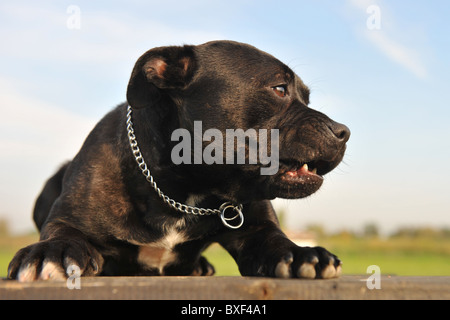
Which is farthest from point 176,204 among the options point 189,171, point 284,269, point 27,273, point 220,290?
point 220,290

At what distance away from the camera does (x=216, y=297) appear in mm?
2463

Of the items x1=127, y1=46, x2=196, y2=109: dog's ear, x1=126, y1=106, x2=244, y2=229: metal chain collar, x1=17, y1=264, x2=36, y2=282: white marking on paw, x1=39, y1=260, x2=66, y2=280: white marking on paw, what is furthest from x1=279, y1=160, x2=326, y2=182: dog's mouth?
x1=17, y1=264, x2=36, y2=282: white marking on paw

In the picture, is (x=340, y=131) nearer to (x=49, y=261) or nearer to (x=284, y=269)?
(x=284, y=269)

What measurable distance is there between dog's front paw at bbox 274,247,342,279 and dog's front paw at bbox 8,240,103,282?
1.20 metres

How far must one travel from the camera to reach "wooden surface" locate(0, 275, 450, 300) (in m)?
2.43

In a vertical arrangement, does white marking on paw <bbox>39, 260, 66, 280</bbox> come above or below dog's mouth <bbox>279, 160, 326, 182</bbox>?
below

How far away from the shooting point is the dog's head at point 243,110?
3.53m

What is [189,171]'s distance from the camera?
3.64 m

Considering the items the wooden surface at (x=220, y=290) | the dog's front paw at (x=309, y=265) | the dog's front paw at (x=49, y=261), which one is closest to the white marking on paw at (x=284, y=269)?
the dog's front paw at (x=309, y=265)

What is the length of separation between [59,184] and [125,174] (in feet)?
4.73

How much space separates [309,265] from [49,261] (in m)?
1.48

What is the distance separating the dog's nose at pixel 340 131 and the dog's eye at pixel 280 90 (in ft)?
1.48

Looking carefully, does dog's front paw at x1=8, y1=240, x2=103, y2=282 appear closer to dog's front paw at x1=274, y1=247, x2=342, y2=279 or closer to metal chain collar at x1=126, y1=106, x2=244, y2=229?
metal chain collar at x1=126, y1=106, x2=244, y2=229
